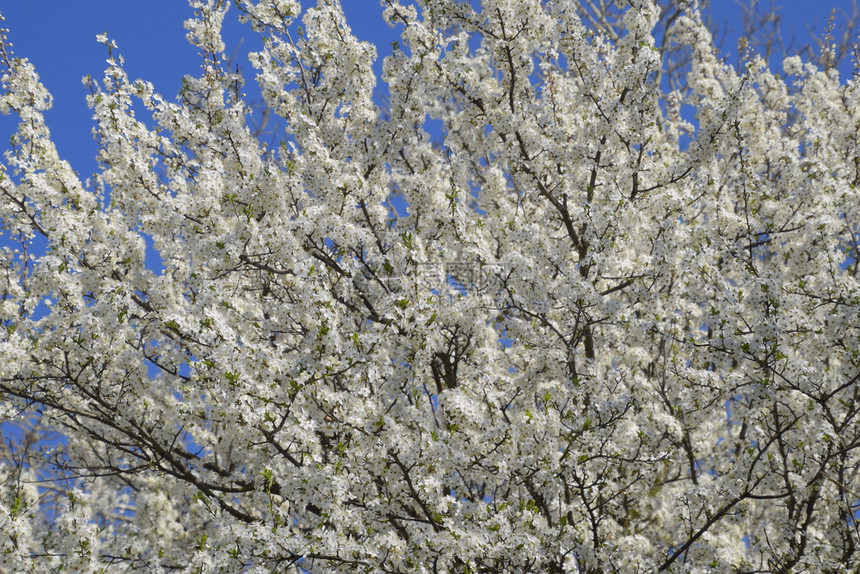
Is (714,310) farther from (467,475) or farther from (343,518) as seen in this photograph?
(343,518)

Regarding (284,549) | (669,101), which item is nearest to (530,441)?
(284,549)

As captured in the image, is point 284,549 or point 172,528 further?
point 172,528

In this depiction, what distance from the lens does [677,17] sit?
42.6 feet

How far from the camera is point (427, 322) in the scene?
19.3ft

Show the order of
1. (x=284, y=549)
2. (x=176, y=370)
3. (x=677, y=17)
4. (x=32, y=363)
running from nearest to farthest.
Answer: (x=284, y=549), (x=32, y=363), (x=176, y=370), (x=677, y=17)

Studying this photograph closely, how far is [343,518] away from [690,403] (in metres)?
4.35

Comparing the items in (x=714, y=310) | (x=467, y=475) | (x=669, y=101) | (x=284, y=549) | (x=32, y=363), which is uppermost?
(x=669, y=101)

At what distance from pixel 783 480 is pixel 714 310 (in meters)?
2.07

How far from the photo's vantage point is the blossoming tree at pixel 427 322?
19.2ft

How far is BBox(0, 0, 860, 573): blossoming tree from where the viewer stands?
5.86 m

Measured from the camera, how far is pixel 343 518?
5531mm

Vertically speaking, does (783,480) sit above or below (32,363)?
below

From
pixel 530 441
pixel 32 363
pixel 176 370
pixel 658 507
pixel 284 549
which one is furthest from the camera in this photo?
pixel 658 507

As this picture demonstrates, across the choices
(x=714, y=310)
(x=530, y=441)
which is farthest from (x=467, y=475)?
(x=714, y=310)
